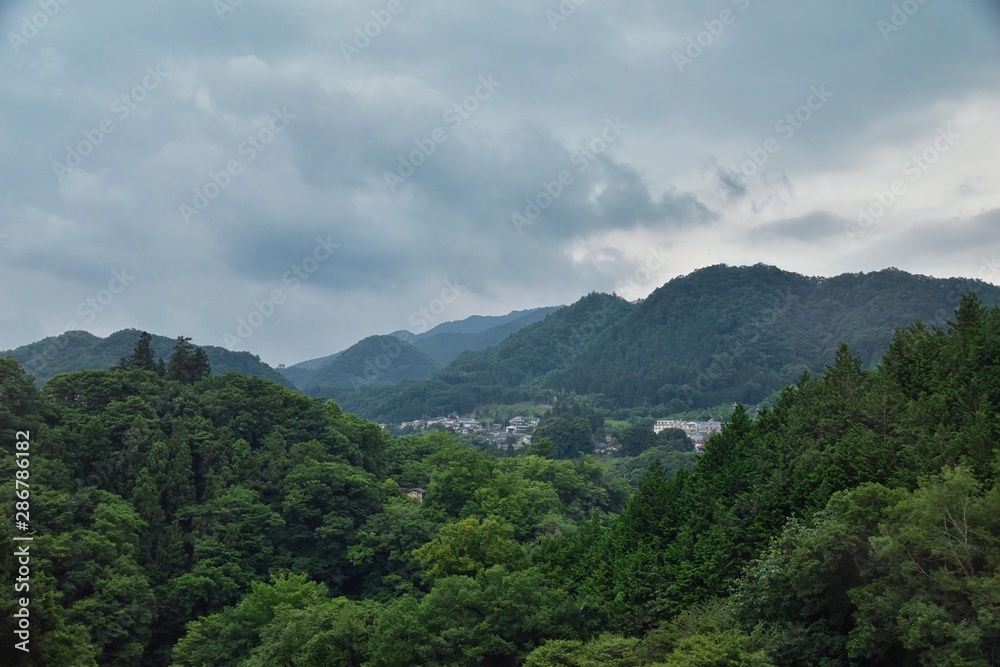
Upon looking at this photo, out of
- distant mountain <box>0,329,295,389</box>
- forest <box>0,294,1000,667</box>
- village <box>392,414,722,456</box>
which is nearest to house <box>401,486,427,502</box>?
forest <box>0,294,1000,667</box>

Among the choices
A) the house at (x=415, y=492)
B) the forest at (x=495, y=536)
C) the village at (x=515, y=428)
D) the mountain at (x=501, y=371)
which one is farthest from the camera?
the mountain at (x=501, y=371)

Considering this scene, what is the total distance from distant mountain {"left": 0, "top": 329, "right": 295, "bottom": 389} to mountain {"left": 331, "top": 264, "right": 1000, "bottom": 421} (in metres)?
30.6

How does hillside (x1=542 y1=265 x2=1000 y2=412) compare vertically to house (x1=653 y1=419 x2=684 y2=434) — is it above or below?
above

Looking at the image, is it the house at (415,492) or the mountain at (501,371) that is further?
the mountain at (501,371)

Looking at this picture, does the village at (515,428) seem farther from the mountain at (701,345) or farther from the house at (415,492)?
the house at (415,492)

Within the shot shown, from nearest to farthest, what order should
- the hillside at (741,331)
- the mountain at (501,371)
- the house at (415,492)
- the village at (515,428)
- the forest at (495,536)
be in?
the forest at (495,536)
the house at (415,492)
the village at (515,428)
the hillside at (741,331)
the mountain at (501,371)

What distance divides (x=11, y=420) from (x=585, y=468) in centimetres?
3342

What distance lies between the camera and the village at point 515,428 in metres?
96.4

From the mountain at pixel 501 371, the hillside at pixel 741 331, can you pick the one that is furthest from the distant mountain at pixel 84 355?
the hillside at pixel 741 331

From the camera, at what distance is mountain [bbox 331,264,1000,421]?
13250cm

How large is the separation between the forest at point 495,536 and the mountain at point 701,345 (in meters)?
97.5

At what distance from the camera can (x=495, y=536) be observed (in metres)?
25.0

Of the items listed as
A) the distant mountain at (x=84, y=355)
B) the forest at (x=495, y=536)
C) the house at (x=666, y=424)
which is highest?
the distant mountain at (x=84, y=355)

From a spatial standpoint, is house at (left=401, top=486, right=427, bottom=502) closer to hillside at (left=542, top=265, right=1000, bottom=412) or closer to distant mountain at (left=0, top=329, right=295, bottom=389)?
distant mountain at (left=0, top=329, right=295, bottom=389)
